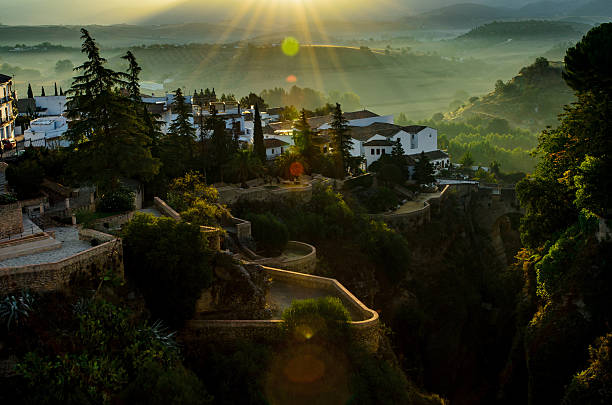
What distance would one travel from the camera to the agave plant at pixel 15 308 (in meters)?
15.5

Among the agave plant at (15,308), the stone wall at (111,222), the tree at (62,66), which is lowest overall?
the agave plant at (15,308)

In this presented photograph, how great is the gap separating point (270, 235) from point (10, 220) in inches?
539

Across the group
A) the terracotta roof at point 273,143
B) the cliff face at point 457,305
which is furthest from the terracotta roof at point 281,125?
the cliff face at point 457,305

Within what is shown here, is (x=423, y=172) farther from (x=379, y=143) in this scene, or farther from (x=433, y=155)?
(x=433, y=155)

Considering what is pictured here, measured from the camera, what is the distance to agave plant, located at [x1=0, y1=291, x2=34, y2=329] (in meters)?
15.5

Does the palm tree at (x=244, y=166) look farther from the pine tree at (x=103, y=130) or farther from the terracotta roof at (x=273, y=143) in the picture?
the pine tree at (x=103, y=130)

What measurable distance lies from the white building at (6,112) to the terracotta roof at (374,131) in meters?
25.6

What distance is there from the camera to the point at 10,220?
19.6 meters

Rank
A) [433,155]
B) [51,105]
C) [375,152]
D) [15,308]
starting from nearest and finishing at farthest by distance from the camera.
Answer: [15,308], [375,152], [51,105], [433,155]

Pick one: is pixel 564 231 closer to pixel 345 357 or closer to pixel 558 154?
pixel 558 154

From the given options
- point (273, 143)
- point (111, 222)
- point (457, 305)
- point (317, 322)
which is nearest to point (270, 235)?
point (111, 222)

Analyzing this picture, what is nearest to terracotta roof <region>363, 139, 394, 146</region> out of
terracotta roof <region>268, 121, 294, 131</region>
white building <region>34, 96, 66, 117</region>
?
terracotta roof <region>268, 121, 294, 131</region>

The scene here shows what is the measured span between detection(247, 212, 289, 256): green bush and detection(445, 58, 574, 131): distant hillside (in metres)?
82.7

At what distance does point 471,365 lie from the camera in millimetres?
37375
